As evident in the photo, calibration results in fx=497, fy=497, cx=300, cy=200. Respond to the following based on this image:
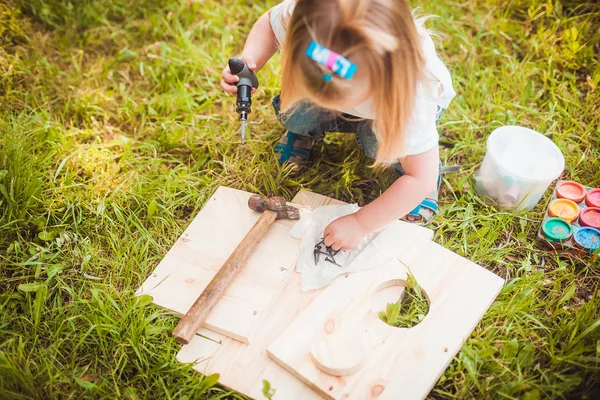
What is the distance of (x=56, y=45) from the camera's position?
2.54m

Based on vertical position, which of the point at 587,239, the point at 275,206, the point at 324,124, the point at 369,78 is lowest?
the point at 587,239

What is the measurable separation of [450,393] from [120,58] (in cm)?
211

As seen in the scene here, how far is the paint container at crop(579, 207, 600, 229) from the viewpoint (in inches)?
72.1

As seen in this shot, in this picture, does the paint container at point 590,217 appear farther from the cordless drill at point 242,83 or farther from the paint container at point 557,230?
the cordless drill at point 242,83

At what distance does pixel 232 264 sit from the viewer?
1660 mm

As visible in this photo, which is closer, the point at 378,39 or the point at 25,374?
the point at 378,39

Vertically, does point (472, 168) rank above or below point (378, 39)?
below

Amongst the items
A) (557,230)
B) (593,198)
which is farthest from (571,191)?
(557,230)

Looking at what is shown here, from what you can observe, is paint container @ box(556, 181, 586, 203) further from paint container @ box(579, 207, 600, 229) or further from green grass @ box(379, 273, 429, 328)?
green grass @ box(379, 273, 429, 328)

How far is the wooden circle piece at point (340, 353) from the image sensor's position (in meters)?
1.46

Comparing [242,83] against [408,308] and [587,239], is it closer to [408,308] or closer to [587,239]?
[408,308]

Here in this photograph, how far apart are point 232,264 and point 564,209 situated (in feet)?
4.13

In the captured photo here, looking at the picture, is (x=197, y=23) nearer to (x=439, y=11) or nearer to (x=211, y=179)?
(x=211, y=179)

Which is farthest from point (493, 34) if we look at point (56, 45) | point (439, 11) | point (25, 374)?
point (25, 374)
